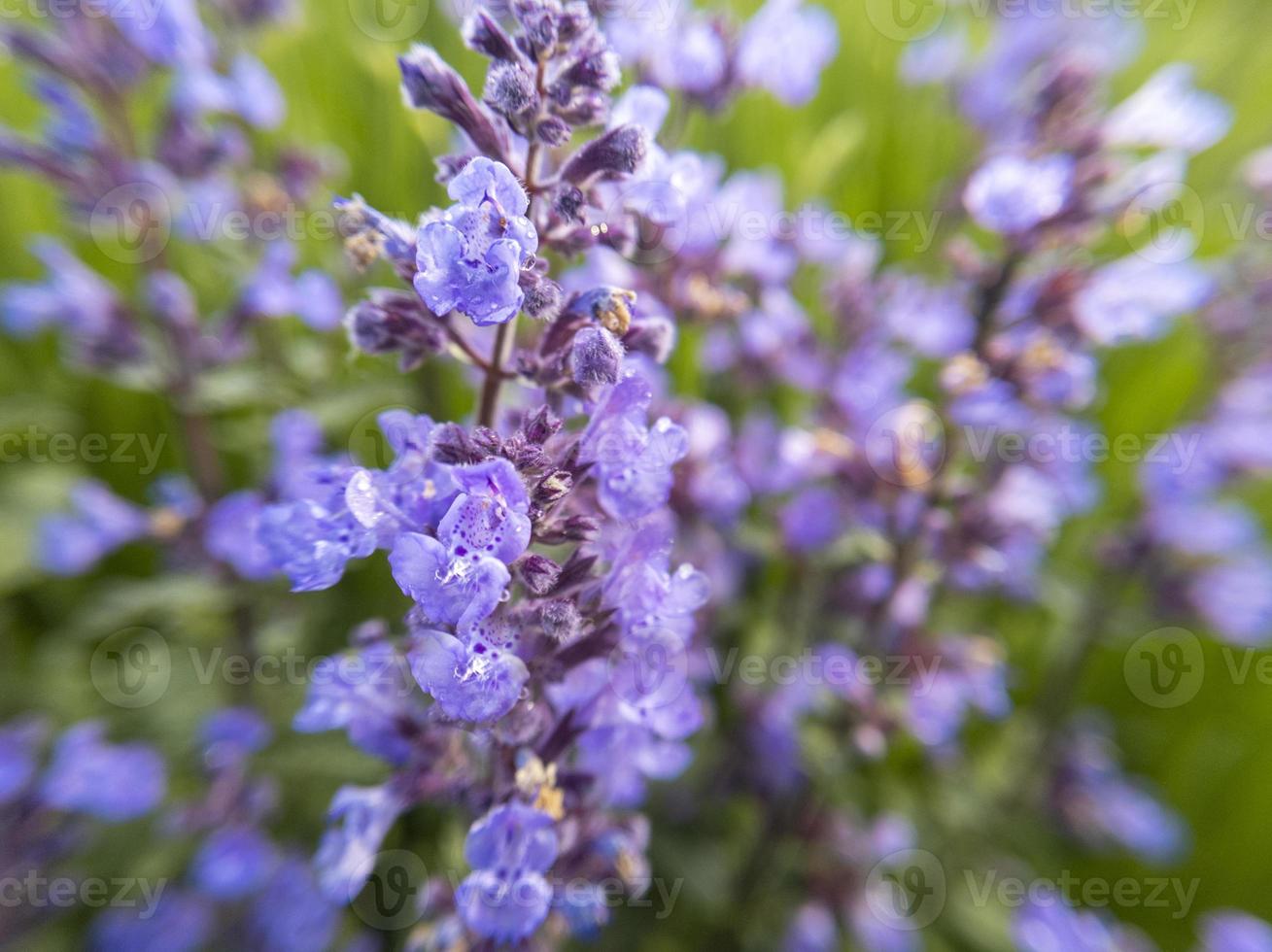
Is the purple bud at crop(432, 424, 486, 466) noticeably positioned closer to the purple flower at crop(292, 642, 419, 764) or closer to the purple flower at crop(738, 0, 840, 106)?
the purple flower at crop(292, 642, 419, 764)

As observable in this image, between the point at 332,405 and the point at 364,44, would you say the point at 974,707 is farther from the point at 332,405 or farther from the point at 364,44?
the point at 364,44

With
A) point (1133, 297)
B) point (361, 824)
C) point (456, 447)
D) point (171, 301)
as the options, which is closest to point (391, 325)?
point (456, 447)

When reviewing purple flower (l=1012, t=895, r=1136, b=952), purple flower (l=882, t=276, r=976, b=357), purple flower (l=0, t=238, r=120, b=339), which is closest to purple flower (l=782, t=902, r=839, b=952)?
purple flower (l=1012, t=895, r=1136, b=952)

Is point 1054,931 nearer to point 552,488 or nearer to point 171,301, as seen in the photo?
point 552,488

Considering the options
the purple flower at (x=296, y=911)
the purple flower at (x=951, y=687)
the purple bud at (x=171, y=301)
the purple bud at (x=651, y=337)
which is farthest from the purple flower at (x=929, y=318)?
the purple flower at (x=296, y=911)

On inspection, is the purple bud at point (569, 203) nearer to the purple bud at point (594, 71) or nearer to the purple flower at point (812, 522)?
the purple bud at point (594, 71)

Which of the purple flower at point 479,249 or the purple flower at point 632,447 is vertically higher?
the purple flower at point 479,249
